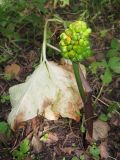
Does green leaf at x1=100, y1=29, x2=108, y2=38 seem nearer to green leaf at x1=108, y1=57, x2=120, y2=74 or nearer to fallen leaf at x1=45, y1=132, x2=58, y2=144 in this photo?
green leaf at x1=108, y1=57, x2=120, y2=74

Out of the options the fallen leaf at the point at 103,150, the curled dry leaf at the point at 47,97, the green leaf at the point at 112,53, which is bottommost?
the fallen leaf at the point at 103,150

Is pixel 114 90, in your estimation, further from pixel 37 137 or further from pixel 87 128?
pixel 37 137

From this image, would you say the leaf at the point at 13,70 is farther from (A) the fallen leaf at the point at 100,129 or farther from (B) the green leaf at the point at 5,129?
(A) the fallen leaf at the point at 100,129

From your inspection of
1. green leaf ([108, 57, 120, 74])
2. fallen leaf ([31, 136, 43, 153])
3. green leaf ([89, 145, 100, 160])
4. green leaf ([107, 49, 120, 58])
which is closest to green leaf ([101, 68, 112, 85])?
green leaf ([108, 57, 120, 74])

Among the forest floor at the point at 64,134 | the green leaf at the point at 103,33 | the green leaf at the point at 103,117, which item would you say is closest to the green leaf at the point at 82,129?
the forest floor at the point at 64,134

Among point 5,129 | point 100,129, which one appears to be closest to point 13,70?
point 5,129

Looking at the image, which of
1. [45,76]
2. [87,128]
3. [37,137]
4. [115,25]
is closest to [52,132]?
[37,137]
